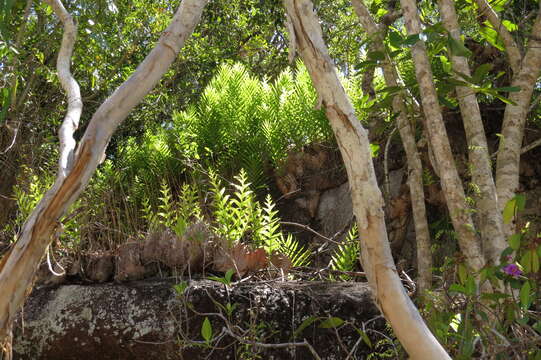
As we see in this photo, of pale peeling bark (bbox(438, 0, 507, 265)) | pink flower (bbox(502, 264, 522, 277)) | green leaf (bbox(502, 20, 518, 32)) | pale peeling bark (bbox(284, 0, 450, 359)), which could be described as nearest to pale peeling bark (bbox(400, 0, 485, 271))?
pale peeling bark (bbox(438, 0, 507, 265))

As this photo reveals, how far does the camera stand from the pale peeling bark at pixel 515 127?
130 inches

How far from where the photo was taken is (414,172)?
3705 mm

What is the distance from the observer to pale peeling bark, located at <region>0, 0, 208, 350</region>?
2.56 meters

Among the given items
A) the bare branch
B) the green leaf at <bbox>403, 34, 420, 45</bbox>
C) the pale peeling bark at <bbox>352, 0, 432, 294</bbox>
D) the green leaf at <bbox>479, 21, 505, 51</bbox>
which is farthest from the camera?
the green leaf at <bbox>479, 21, 505, 51</bbox>

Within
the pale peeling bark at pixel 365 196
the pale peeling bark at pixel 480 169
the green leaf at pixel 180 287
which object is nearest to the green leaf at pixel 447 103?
the pale peeling bark at pixel 480 169

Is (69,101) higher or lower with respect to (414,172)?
higher

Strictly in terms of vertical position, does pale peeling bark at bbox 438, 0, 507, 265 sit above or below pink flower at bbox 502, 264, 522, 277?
above

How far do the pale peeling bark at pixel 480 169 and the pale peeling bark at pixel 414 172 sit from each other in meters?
0.36

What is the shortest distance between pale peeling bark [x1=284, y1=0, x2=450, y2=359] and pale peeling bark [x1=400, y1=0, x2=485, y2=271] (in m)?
1.10

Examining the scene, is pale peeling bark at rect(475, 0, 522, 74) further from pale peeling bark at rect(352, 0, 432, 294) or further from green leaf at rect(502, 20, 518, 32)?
pale peeling bark at rect(352, 0, 432, 294)

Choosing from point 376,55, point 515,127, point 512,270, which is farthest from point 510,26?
point 512,270

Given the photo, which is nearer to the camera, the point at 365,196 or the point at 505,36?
the point at 365,196

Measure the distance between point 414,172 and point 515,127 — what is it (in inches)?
24.0

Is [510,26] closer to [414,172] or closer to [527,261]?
[414,172]
